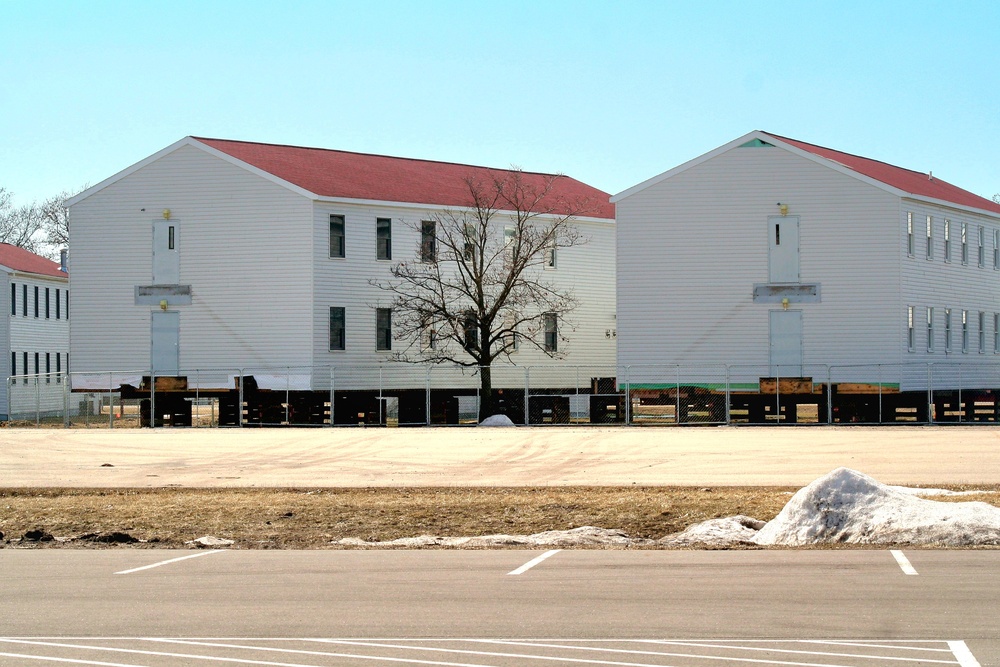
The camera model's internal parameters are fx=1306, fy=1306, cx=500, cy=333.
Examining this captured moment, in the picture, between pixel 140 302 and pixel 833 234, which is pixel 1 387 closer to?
pixel 140 302

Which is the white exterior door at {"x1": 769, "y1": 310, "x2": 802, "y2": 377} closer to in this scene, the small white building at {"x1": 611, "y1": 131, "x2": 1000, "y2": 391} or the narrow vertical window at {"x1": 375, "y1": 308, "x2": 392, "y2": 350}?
the small white building at {"x1": 611, "y1": 131, "x2": 1000, "y2": 391}

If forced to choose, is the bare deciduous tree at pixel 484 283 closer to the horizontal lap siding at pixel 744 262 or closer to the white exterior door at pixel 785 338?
the horizontal lap siding at pixel 744 262

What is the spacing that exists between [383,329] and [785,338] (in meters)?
15.4

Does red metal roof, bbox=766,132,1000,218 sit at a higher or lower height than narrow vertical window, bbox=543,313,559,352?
higher

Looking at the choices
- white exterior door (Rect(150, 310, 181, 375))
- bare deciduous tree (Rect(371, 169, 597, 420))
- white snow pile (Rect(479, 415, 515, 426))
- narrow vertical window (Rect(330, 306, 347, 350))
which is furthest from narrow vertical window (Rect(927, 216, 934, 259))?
white exterior door (Rect(150, 310, 181, 375))

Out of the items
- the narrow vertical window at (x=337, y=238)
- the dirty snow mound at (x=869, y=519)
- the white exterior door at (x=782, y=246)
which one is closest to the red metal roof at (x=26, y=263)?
the narrow vertical window at (x=337, y=238)

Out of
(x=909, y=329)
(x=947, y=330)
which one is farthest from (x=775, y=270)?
(x=947, y=330)

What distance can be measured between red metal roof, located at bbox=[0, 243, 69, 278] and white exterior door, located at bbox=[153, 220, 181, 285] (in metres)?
13.8

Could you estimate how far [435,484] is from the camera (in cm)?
2341

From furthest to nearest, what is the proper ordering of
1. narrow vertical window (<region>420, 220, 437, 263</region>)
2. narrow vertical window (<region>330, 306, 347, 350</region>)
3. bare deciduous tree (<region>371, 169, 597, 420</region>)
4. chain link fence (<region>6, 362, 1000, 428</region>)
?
1. narrow vertical window (<region>420, 220, 437, 263</region>)
2. bare deciduous tree (<region>371, 169, 597, 420</region>)
3. narrow vertical window (<region>330, 306, 347, 350</region>)
4. chain link fence (<region>6, 362, 1000, 428</region>)

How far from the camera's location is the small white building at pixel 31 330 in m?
58.5

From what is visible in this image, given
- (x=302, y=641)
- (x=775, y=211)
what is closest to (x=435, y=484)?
(x=302, y=641)

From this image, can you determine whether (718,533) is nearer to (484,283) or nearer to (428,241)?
(484,283)

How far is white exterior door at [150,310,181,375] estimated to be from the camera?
48.8m
